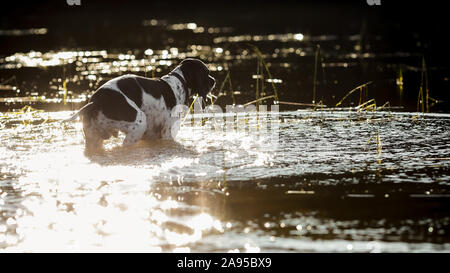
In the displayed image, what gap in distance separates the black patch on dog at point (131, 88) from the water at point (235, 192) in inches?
21.3

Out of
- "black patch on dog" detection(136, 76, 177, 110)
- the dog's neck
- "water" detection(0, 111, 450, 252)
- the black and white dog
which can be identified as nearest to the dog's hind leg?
the black and white dog

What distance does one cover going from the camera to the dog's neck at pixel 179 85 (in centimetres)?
834

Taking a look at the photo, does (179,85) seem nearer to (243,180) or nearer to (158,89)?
(158,89)

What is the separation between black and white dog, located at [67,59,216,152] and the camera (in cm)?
712

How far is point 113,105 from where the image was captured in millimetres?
7117

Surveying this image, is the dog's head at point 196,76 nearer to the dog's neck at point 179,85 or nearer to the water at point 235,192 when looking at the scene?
the dog's neck at point 179,85

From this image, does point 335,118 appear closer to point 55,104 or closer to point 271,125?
point 271,125

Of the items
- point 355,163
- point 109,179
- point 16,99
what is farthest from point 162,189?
point 16,99

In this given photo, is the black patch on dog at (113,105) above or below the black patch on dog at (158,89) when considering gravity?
below

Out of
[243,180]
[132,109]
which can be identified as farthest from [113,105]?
[243,180]

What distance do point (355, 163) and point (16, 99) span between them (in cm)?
844

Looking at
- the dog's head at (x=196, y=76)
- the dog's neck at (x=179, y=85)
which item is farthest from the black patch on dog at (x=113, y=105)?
the dog's head at (x=196, y=76)

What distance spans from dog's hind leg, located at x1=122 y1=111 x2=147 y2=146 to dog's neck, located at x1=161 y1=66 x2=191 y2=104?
96 centimetres

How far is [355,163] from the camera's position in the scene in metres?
6.24
